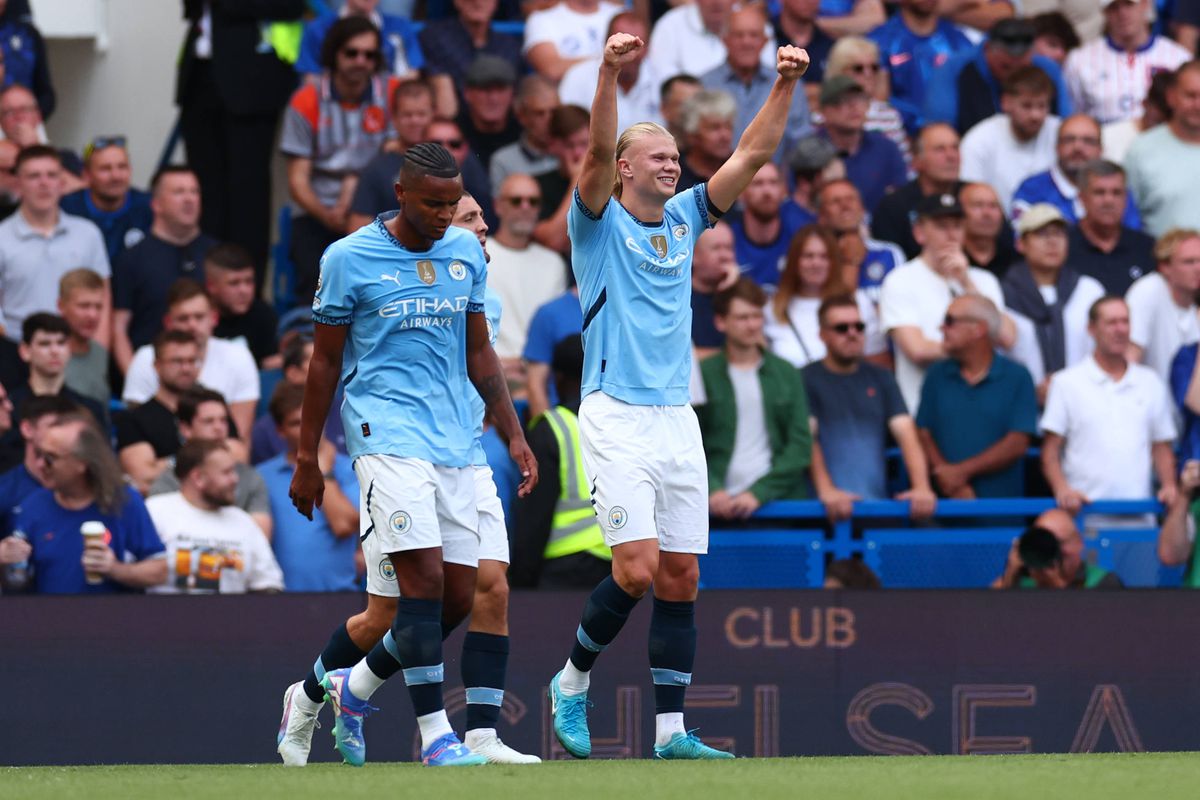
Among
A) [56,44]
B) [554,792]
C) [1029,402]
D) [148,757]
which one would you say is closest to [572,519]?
[148,757]

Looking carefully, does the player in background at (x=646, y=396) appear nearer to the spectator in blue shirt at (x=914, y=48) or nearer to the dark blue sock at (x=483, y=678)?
the dark blue sock at (x=483, y=678)

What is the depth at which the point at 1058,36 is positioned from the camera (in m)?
15.2

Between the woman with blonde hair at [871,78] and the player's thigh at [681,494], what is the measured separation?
20.4 ft

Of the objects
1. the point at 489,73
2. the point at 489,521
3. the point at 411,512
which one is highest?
the point at 489,73

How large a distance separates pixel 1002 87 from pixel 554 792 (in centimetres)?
917

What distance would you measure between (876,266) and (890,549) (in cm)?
223

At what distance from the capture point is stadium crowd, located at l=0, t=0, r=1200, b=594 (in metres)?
10.9

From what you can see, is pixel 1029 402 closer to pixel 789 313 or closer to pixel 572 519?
pixel 789 313

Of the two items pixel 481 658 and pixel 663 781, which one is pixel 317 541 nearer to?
pixel 481 658

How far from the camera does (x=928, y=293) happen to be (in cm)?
1241

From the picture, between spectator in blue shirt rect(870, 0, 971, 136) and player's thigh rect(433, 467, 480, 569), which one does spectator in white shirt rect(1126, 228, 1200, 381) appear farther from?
player's thigh rect(433, 467, 480, 569)

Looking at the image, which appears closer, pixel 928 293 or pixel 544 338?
pixel 544 338

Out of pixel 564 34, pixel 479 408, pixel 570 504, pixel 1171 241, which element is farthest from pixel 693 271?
pixel 479 408

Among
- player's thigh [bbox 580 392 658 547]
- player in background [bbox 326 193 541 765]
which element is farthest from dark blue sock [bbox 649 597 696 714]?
player in background [bbox 326 193 541 765]
